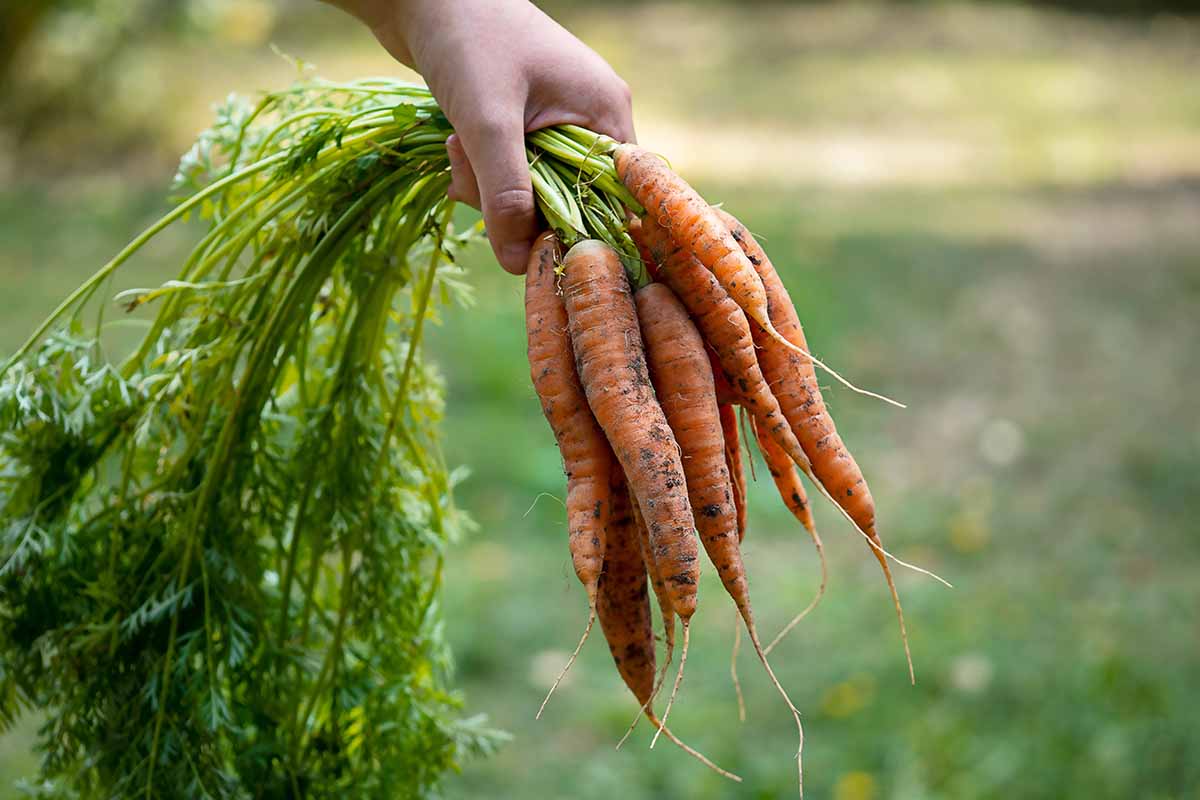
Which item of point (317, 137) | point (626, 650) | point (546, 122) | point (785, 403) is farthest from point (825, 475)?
point (317, 137)

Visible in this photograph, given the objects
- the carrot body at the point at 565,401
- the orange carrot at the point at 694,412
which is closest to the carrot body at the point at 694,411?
the orange carrot at the point at 694,412

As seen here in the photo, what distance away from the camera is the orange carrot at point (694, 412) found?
4.92ft

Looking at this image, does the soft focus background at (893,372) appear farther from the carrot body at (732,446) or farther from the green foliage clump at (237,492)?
the green foliage clump at (237,492)

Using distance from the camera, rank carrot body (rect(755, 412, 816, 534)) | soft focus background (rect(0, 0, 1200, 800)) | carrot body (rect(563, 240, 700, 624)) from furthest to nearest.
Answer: soft focus background (rect(0, 0, 1200, 800)), carrot body (rect(755, 412, 816, 534)), carrot body (rect(563, 240, 700, 624))

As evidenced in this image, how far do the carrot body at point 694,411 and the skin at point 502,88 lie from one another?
21 centimetres

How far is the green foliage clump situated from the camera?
1.72 m

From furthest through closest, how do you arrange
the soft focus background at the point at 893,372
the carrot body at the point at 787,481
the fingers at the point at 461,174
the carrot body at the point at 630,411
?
1. the soft focus background at the point at 893,372
2. the carrot body at the point at 787,481
3. the fingers at the point at 461,174
4. the carrot body at the point at 630,411

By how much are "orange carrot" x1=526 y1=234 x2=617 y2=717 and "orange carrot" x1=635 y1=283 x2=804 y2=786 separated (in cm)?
10

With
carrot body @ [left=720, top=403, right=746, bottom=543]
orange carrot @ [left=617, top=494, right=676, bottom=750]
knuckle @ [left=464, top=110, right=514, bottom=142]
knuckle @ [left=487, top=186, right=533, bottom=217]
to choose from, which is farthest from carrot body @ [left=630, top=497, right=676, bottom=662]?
knuckle @ [left=464, top=110, right=514, bottom=142]

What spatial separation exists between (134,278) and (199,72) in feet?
12.2

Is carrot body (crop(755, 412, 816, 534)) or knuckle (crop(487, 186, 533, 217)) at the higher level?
knuckle (crop(487, 186, 533, 217))

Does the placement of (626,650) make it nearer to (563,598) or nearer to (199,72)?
(563,598)

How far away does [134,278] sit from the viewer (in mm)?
5727

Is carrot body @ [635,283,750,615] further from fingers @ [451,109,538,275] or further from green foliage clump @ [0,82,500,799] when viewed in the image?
green foliage clump @ [0,82,500,799]
